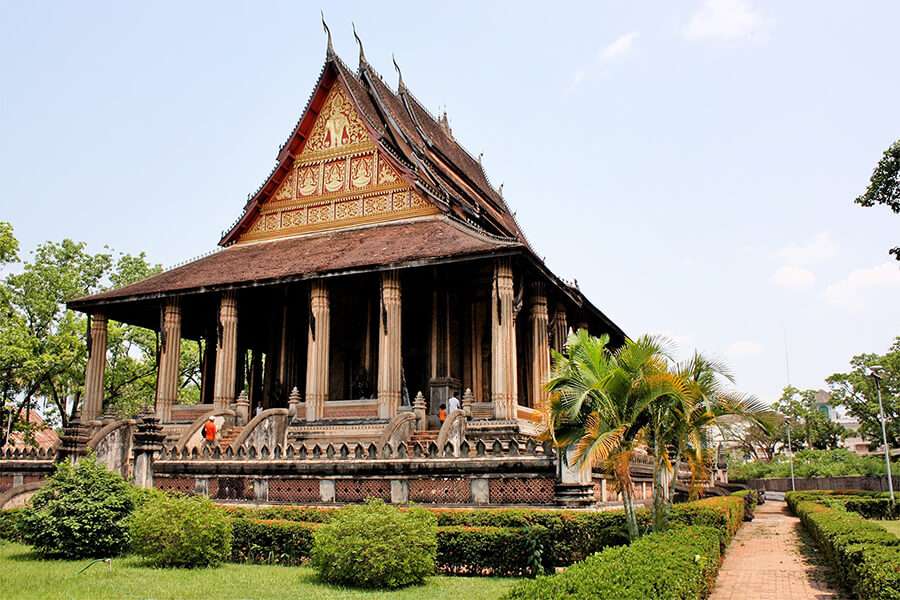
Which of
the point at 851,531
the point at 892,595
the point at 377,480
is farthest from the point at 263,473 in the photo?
the point at 892,595

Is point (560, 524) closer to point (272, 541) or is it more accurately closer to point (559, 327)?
point (272, 541)

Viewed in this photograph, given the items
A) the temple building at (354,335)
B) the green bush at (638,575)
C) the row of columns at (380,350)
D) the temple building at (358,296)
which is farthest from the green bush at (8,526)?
the green bush at (638,575)

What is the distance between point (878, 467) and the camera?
168 feet

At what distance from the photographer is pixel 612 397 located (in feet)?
39.1

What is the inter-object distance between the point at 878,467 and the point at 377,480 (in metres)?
46.7

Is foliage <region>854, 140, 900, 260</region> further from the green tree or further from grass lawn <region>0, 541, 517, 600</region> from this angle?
the green tree

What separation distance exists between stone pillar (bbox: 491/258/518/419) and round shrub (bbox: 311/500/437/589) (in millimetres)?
9215

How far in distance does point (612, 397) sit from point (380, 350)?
35.1 ft

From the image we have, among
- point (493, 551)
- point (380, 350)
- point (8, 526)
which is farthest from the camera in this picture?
point (380, 350)

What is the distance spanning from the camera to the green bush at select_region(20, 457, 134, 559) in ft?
40.3

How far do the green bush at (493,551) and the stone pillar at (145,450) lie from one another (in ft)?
27.4

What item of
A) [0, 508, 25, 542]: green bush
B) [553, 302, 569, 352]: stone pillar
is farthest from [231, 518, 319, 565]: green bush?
[553, 302, 569, 352]: stone pillar

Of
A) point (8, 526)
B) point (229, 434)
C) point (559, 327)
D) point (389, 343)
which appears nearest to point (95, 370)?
point (229, 434)

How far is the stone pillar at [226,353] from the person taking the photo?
23.3m
